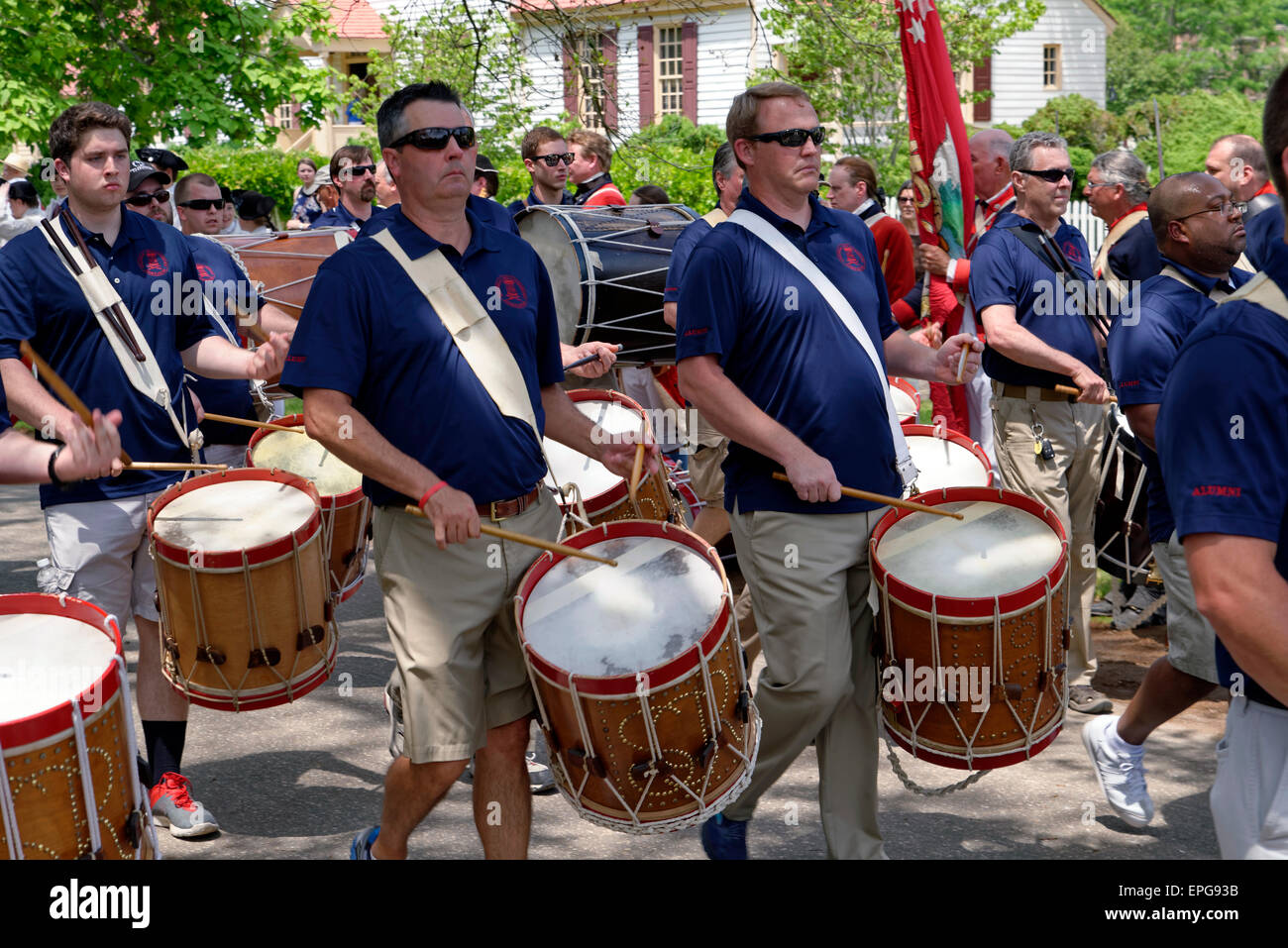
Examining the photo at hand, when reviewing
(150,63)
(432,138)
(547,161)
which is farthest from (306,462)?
(150,63)

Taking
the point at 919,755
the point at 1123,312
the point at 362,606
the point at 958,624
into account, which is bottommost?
the point at 362,606

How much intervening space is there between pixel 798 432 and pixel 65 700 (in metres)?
2.00

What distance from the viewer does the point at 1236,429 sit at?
2.13 m

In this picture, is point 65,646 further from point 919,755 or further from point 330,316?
point 919,755

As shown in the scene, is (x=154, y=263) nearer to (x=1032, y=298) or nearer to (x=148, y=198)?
(x=148, y=198)

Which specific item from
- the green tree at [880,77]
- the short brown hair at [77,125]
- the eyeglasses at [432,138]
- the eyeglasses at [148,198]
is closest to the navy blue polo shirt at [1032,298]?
the eyeglasses at [432,138]

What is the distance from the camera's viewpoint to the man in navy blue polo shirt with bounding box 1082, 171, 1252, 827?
4.59 metres

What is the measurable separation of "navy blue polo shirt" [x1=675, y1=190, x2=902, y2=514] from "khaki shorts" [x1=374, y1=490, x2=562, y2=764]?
2.34 ft

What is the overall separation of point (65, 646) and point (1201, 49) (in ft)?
242

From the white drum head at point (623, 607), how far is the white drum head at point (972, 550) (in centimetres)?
58

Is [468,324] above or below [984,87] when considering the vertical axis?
below

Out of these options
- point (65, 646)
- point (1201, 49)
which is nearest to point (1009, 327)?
point (65, 646)

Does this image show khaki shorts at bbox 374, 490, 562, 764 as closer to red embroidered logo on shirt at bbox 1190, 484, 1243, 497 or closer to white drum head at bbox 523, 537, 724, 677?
white drum head at bbox 523, 537, 724, 677
